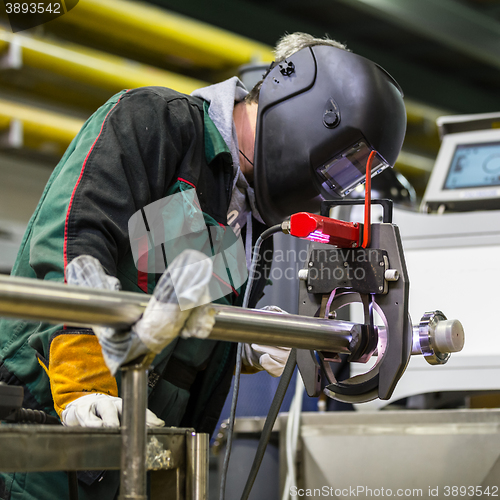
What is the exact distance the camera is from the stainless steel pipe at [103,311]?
53cm

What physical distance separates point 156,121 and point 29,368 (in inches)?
18.3

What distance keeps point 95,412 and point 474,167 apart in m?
1.53

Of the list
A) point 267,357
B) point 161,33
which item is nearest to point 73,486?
point 267,357

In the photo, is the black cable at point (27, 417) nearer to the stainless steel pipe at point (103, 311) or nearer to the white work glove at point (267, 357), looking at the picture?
the stainless steel pipe at point (103, 311)

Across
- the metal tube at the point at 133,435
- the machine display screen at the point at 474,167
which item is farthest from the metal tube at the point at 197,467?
the machine display screen at the point at 474,167

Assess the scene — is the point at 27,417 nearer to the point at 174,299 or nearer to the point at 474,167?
the point at 174,299

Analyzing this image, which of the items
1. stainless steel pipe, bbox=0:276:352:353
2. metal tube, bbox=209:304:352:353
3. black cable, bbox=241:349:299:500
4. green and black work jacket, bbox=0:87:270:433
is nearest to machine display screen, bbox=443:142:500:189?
green and black work jacket, bbox=0:87:270:433

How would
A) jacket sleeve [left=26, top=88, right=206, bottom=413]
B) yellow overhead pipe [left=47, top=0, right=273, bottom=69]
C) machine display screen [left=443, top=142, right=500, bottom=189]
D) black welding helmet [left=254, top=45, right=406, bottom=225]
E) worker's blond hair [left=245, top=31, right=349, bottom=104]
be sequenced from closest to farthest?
jacket sleeve [left=26, top=88, right=206, bottom=413]
black welding helmet [left=254, top=45, right=406, bottom=225]
worker's blond hair [left=245, top=31, right=349, bottom=104]
machine display screen [left=443, top=142, right=500, bottom=189]
yellow overhead pipe [left=47, top=0, right=273, bottom=69]

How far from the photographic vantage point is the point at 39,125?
8.58ft

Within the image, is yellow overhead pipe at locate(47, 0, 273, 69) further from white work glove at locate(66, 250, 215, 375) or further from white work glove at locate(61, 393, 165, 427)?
white work glove at locate(66, 250, 215, 375)

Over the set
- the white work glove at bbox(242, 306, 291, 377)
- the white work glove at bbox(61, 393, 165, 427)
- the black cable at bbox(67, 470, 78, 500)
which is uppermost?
the white work glove at bbox(61, 393, 165, 427)

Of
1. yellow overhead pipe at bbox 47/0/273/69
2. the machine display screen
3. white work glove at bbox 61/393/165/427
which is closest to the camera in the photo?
white work glove at bbox 61/393/165/427

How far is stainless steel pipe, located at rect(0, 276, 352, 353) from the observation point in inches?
20.7

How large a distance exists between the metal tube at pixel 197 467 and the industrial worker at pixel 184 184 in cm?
13
